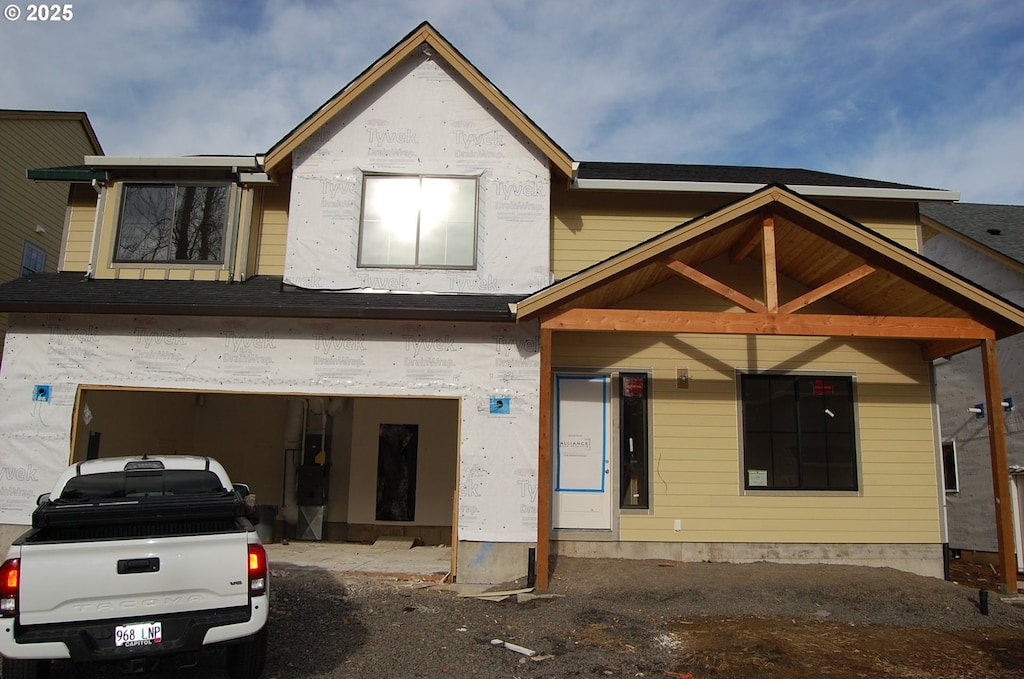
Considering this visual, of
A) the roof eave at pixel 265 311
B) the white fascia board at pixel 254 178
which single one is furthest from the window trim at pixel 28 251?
the white fascia board at pixel 254 178

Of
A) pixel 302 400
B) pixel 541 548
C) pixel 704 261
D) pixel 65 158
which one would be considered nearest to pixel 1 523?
pixel 302 400

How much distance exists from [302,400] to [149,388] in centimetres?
421

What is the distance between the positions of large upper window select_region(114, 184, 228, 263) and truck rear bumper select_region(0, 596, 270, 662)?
22.9ft

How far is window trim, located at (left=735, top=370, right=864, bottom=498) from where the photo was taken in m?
10.8

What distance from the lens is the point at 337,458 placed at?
45.6 feet

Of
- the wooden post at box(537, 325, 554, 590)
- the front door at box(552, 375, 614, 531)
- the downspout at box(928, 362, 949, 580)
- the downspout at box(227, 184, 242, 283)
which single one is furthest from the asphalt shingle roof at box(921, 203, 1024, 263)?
the downspout at box(227, 184, 242, 283)

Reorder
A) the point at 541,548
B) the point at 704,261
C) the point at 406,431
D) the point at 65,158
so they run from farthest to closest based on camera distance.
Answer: the point at 65,158 → the point at 406,431 → the point at 704,261 → the point at 541,548

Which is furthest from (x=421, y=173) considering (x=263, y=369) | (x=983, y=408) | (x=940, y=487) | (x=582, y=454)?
(x=983, y=408)

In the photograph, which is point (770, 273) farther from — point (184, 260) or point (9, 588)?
point (184, 260)

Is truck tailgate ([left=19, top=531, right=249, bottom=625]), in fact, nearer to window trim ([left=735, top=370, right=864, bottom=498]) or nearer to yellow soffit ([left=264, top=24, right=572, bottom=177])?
yellow soffit ([left=264, top=24, right=572, bottom=177])

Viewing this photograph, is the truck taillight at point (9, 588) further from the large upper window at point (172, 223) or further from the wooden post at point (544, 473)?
the large upper window at point (172, 223)

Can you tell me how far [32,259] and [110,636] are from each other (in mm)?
16118

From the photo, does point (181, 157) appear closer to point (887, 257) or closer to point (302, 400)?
point (302, 400)

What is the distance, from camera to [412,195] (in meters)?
11.0
